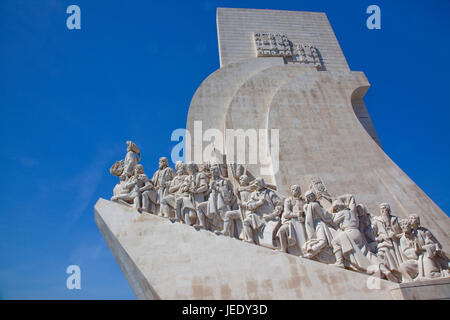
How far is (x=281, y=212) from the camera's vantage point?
6.14m

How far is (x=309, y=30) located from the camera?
39.6 ft

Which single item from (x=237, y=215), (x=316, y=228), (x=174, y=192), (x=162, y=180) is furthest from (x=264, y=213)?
(x=162, y=180)

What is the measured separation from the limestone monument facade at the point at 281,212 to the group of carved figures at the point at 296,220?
0.07 feet

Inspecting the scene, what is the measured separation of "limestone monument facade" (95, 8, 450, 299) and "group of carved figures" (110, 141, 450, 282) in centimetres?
2

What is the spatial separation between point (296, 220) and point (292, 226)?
0.20 m

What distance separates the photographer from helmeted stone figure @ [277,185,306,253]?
565 centimetres

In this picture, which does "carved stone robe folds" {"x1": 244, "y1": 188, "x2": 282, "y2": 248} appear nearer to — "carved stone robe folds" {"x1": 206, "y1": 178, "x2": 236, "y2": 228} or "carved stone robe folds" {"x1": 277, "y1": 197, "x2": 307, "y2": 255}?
"carved stone robe folds" {"x1": 277, "y1": 197, "x2": 307, "y2": 255}

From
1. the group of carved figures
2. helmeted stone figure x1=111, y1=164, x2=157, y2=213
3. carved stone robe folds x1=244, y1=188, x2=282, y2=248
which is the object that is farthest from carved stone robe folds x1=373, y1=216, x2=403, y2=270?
helmeted stone figure x1=111, y1=164, x2=157, y2=213

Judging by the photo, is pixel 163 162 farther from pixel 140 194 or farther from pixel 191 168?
pixel 140 194
